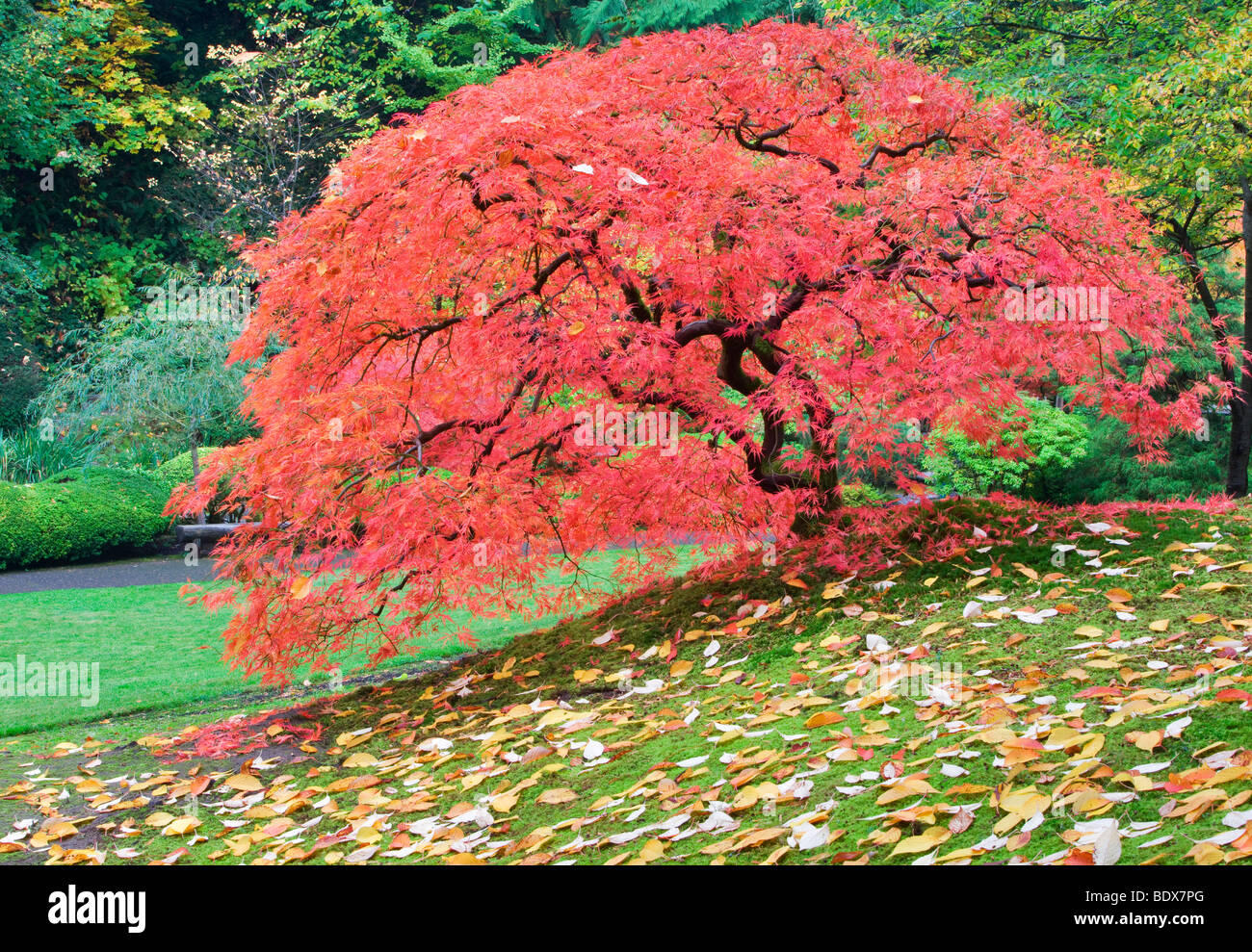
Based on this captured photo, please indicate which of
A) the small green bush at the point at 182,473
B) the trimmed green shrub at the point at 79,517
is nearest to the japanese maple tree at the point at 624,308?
the trimmed green shrub at the point at 79,517

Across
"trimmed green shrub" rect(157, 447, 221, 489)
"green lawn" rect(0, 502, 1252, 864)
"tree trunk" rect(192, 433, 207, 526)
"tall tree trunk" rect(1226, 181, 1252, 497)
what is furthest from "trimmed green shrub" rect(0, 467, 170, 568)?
"tall tree trunk" rect(1226, 181, 1252, 497)

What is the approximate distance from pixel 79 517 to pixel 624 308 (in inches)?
349

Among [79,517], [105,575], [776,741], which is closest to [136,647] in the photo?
[105,575]

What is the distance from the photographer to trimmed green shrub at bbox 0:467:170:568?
11594 mm

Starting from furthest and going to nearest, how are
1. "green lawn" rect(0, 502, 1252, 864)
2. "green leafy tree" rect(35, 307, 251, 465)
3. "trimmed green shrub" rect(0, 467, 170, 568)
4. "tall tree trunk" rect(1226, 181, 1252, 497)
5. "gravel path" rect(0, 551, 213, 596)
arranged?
"green leafy tree" rect(35, 307, 251, 465) → "trimmed green shrub" rect(0, 467, 170, 568) → "gravel path" rect(0, 551, 213, 596) → "tall tree trunk" rect(1226, 181, 1252, 497) → "green lawn" rect(0, 502, 1252, 864)

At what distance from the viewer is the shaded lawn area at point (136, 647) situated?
22.0 feet

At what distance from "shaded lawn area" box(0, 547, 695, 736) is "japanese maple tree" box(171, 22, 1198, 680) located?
999 mm

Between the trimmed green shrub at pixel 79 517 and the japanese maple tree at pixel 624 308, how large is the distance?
7181mm

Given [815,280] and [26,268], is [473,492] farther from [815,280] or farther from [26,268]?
[26,268]

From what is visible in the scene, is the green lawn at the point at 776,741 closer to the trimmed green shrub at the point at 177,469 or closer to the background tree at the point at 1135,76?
the background tree at the point at 1135,76

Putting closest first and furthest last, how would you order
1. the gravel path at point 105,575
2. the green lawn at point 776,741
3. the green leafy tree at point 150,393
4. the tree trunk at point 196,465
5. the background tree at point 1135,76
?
the green lawn at point 776,741 < the background tree at point 1135,76 < the gravel path at point 105,575 < the green leafy tree at point 150,393 < the tree trunk at point 196,465

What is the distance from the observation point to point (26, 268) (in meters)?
16.4

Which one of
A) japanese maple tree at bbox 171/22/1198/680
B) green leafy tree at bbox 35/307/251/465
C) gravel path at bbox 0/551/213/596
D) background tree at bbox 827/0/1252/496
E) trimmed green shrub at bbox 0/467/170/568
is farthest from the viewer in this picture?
green leafy tree at bbox 35/307/251/465

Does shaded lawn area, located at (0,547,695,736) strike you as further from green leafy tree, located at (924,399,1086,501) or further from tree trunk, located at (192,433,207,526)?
green leafy tree, located at (924,399,1086,501)
